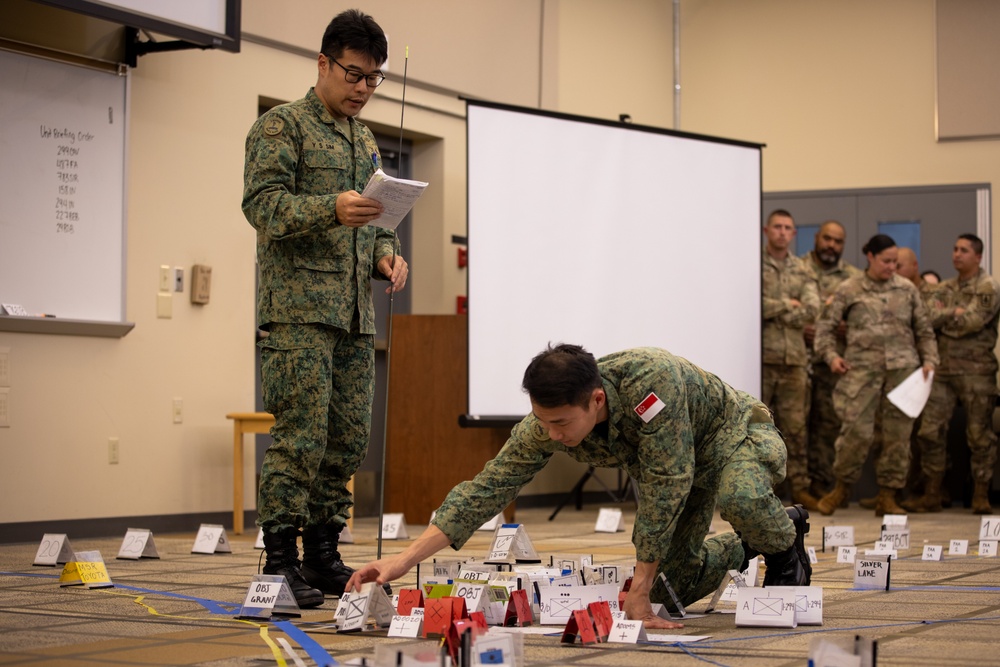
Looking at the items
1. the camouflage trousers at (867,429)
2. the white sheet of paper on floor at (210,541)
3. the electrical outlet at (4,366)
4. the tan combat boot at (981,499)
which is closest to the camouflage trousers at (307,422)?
the white sheet of paper on floor at (210,541)

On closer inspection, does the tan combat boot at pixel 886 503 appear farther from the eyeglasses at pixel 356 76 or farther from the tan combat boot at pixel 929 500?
the eyeglasses at pixel 356 76

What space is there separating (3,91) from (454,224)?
3.10 meters

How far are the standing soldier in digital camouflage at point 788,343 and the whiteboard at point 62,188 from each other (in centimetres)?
400

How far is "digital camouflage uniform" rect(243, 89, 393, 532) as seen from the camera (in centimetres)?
338

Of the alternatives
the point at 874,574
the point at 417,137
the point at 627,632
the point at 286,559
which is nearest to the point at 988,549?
the point at 874,574

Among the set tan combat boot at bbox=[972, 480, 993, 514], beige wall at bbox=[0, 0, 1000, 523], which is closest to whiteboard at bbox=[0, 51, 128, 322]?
beige wall at bbox=[0, 0, 1000, 523]

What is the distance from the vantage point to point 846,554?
188 inches

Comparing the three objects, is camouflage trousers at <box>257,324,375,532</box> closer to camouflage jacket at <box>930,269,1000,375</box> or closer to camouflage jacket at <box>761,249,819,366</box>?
camouflage jacket at <box>761,249,819,366</box>

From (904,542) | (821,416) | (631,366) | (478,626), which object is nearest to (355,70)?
(631,366)

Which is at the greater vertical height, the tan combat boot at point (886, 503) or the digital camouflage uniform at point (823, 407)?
the digital camouflage uniform at point (823, 407)

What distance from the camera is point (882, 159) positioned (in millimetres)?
10008

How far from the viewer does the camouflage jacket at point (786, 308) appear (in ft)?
26.7

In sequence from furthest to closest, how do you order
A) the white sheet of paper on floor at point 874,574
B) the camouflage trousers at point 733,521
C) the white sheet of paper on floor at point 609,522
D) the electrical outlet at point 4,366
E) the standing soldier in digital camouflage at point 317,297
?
the white sheet of paper on floor at point 609,522 < the electrical outlet at point 4,366 < the white sheet of paper on floor at point 874,574 < the standing soldier in digital camouflage at point 317,297 < the camouflage trousers at point 733,521

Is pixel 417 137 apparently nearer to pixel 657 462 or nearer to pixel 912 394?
pixel 912 394
